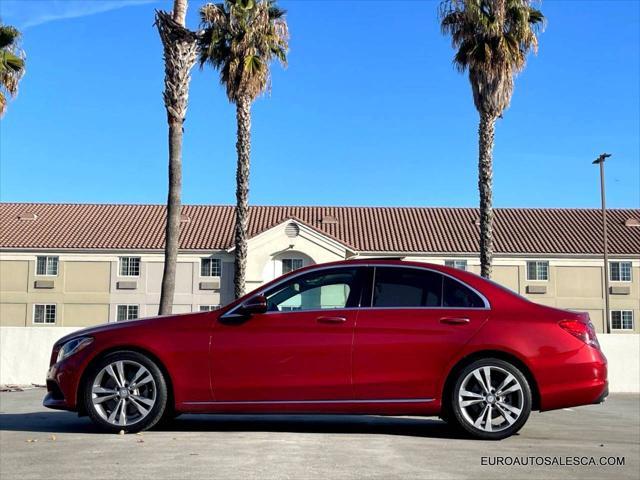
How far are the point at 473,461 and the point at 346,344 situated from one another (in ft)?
5.01

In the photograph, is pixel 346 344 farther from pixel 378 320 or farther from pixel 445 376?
pixel 445 376

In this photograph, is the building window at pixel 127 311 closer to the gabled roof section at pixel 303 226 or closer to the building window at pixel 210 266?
the building window at pixel 210 266

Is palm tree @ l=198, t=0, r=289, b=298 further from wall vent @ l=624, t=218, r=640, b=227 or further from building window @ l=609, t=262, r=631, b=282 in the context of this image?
wall vent @ l=624, t=218, r=640, b=227

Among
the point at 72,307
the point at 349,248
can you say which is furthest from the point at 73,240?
the point at 349,248

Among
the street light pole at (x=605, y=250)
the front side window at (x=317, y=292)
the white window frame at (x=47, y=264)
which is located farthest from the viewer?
the white window frame at (x=47, y=264)

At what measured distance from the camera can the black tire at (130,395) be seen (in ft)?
23.1

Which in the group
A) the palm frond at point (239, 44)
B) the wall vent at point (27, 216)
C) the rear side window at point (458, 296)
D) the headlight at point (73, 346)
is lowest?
the headlight at point (73, 346)

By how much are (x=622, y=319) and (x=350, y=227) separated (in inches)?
714

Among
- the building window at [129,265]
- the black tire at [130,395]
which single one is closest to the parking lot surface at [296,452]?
the black tire at [130,395]

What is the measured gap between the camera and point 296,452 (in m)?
6.18

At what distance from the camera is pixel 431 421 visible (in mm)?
8828

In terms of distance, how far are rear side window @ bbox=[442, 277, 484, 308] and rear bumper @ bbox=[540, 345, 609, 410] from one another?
2.90 ft

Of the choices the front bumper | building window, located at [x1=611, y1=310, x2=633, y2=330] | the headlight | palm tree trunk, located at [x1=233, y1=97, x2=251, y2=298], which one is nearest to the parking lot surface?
the front bumper

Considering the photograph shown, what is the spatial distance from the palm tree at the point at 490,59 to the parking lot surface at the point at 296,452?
676 inches
